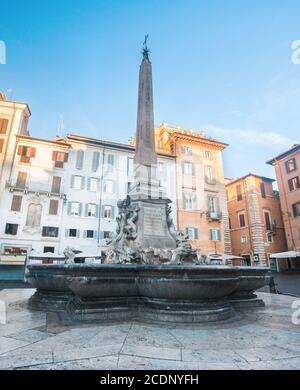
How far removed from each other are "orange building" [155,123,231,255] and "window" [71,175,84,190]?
10.5 metres

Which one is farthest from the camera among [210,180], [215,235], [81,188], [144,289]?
[210,180]

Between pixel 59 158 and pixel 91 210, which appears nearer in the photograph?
pixel 91 210

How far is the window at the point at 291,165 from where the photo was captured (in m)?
28.2

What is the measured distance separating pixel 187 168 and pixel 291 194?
12.4 meters

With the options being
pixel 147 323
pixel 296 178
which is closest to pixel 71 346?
pixel 147 323

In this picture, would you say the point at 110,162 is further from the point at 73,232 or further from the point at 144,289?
the point at 144,289

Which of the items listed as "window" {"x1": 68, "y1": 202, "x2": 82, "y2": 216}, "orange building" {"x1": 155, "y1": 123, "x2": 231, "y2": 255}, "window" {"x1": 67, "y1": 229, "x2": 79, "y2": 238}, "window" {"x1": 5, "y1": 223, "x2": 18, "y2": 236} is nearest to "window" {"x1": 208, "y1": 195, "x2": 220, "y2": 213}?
"orange building" {"x1": 155, "y1": 123, "x2": 231, "y2": 255}

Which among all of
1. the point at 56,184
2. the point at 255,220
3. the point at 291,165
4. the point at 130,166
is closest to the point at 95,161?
the point at 130,166

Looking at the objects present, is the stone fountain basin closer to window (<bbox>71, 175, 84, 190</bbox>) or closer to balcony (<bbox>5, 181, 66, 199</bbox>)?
balcony (<bbox>5, 181, 66, 199</bbox>)

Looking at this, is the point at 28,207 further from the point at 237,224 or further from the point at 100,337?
the point at 237,224

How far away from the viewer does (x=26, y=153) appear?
2452cm

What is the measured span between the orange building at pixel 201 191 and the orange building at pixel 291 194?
22.5 ft
